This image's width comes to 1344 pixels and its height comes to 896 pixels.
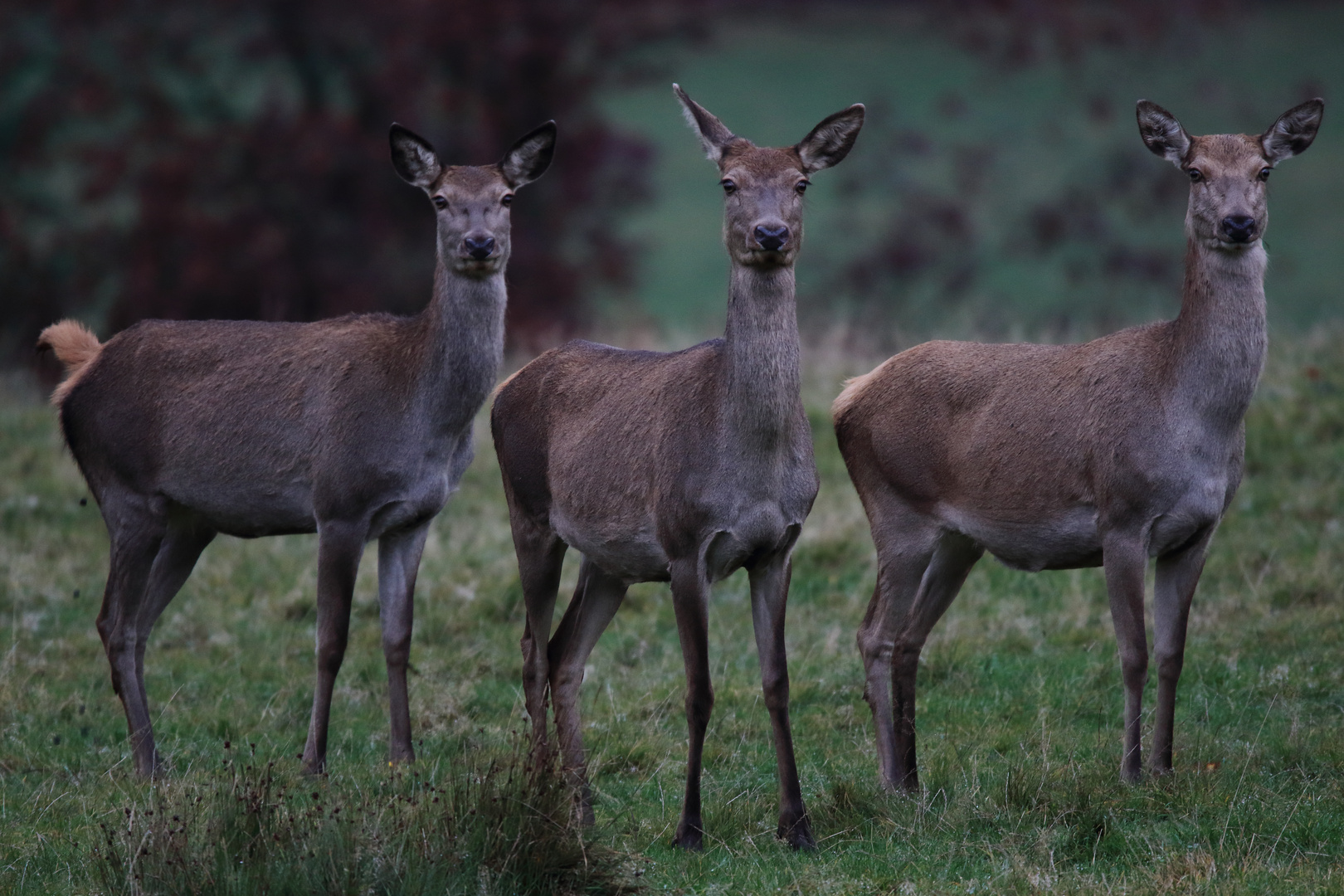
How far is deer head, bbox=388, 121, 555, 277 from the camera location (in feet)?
24.2

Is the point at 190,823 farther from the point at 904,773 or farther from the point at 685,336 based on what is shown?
the point at 685,336

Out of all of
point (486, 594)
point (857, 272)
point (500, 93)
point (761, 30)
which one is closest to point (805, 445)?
point (486, 594)

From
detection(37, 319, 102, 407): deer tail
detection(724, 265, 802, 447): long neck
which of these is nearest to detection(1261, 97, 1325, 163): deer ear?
detection(724, 265, 802, 447): long neck

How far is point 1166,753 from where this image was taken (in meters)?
6.51

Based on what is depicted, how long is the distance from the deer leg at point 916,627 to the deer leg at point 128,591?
3.47 m

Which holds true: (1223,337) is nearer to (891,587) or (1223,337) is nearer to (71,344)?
(891,587)

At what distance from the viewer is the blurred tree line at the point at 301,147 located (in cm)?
1853

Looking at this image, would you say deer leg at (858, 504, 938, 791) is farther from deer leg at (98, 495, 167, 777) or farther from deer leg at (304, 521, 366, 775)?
deer leg at (98, 495, 167, 777)

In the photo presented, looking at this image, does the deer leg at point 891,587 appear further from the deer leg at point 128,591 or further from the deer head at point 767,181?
the deer leg at point 128,591

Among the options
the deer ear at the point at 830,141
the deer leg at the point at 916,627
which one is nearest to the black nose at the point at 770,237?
the deer ear at the point at 830,141

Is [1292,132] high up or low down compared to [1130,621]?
up

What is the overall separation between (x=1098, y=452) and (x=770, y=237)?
5.82ft

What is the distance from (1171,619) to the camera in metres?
6.77

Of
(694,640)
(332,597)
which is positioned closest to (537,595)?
(332,597)
